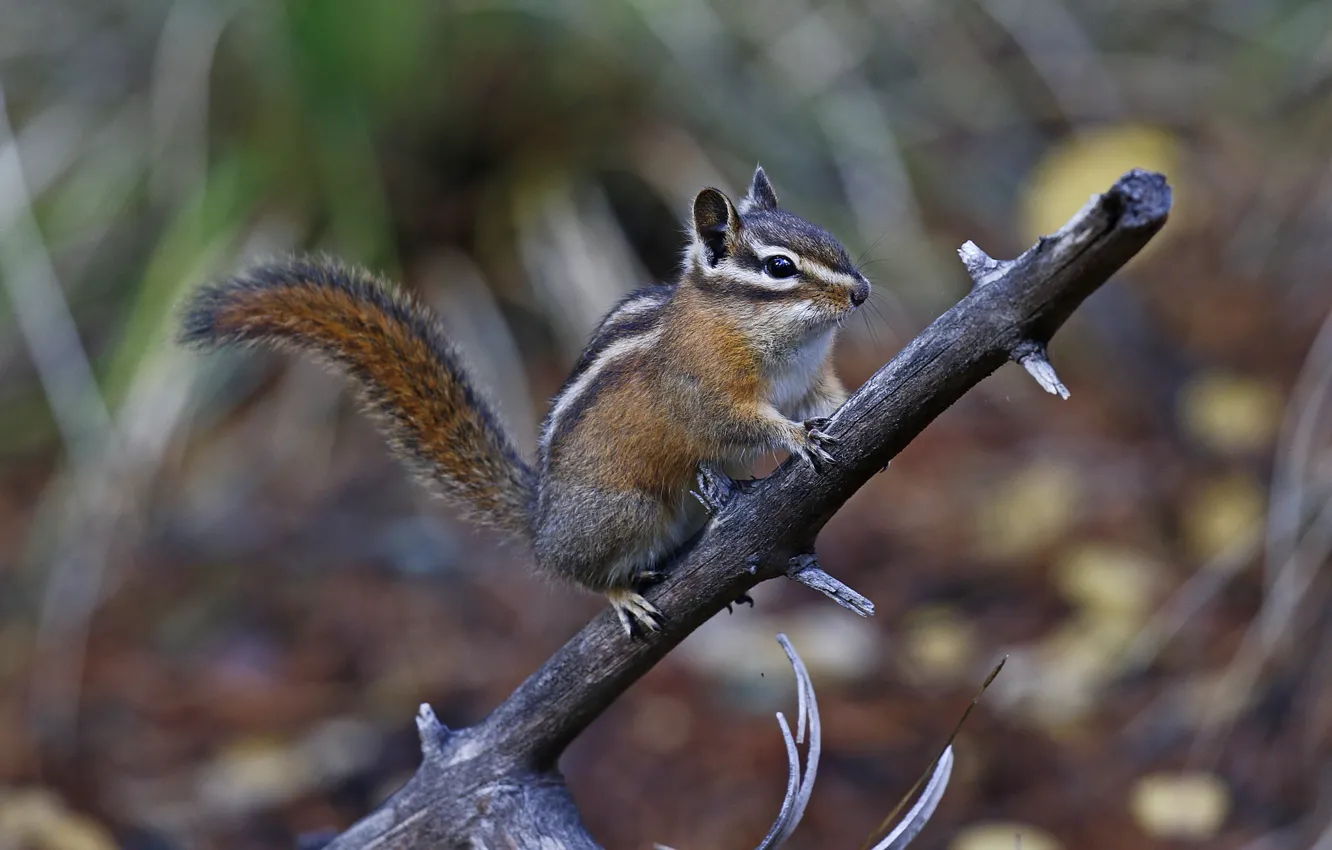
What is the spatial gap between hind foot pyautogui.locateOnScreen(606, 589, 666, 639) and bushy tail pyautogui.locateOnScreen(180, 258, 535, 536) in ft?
1.69

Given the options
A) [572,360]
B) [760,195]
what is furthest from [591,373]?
[572,360]

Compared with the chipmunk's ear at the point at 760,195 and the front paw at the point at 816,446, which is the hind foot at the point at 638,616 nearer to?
the front paw at the point at 816,446

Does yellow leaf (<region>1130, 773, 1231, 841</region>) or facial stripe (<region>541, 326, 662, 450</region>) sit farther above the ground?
facial stripe (<region>541, 326, 662, 450</region>)

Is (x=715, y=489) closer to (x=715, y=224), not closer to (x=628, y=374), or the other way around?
(x=628, y=374)

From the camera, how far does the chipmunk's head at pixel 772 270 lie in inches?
79.7

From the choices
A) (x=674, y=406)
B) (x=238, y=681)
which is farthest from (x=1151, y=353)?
(x=238, y=681)

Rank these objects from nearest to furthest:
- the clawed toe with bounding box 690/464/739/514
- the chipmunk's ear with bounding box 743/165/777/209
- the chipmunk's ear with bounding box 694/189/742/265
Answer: the clawed toe with bounding box 690/464/739/514, the chipmunk's ear with bounding box 694/189/742/265, the chipmunk's ear with bounding box 743/165/777/209

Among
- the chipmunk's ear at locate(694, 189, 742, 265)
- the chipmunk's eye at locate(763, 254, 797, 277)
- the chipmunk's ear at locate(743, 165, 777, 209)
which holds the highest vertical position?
A: the chipmunk's ear at locate(743, 165, 777, 209)

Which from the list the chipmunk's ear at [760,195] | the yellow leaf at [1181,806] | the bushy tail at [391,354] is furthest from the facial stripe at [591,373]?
the yellow leaf at [1181,806]

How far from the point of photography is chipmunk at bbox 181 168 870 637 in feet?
6.63

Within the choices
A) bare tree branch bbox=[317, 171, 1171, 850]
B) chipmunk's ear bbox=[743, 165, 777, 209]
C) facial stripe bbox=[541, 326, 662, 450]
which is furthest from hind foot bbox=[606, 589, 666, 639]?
chipmunk's ear bbox=[743, 165, 777, 209]

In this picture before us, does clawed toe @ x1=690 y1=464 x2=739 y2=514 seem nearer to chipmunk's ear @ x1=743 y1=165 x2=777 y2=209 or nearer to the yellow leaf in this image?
chipmunk's ear @ x1=743 y1=165 x2=777 y2=209

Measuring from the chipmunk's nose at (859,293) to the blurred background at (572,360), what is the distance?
1280 mm

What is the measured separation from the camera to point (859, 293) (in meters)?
2.01
